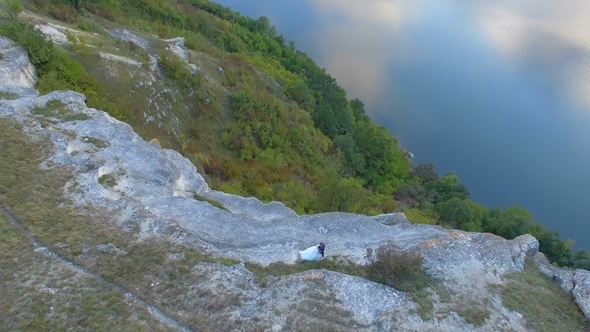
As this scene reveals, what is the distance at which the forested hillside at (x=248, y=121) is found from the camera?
2167 cm

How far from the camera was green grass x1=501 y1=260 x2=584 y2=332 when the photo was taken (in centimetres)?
1096

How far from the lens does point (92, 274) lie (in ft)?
32.4

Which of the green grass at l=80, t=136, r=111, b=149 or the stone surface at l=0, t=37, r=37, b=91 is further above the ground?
the stone surface at l=0, t=37, r=37, b=91

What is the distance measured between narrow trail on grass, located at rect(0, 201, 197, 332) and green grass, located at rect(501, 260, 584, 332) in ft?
29.5

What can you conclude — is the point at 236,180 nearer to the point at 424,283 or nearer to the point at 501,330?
the point at 424,283

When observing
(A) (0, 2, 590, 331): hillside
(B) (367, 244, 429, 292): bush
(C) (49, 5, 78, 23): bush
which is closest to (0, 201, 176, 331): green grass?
(A) (0, 2, 590, 331): hillside

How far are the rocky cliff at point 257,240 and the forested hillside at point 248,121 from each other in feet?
14.9

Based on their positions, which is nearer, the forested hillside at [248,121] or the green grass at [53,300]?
the green grass at [53,300]

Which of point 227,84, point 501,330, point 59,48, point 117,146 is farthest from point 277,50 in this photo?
point 501,330

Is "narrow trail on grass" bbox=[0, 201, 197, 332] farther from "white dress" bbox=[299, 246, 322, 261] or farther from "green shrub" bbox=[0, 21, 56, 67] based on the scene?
"green shrub" bbox=[0, 21, 56, 67]

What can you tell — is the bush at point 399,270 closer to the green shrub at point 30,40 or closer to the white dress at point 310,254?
the white dress at point 310,254

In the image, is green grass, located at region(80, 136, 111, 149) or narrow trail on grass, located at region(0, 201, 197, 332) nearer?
narrow trail on grass, located at region(0, 201, 197, 332)

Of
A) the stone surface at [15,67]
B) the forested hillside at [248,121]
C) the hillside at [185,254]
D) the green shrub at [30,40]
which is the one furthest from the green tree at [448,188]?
the stone surface at [15,67]

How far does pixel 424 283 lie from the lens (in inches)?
445
